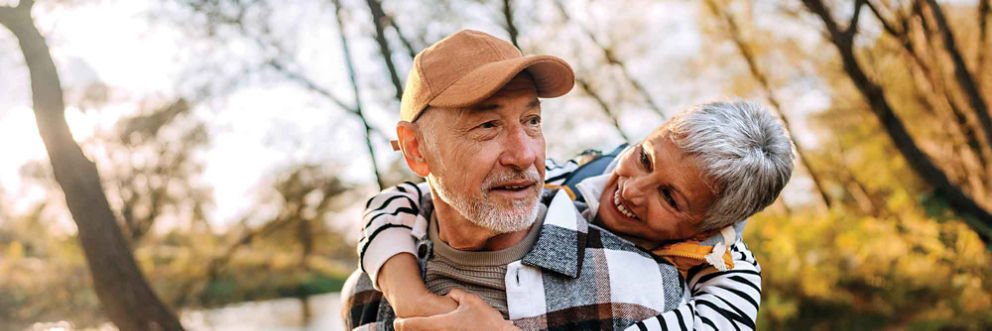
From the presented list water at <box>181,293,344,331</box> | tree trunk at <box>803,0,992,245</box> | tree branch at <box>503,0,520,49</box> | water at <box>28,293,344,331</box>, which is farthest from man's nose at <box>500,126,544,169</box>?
water at <box>28,293,344,331</box>

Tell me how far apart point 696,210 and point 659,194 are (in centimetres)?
12

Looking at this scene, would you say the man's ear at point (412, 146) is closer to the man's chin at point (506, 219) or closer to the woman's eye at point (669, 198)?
the man's chin at point (506, 219)

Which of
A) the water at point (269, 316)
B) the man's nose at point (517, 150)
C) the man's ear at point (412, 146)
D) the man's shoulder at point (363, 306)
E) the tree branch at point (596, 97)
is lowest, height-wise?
the man's shoulder at point (363, 306)

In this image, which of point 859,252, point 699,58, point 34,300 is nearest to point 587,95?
point 859,252

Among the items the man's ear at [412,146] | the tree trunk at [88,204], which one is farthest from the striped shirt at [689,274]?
the tree trunk at [88,204]

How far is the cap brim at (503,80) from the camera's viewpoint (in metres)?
1.79

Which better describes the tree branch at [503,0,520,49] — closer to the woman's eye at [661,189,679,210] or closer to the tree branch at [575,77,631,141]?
the tree branch at [575,77,631,141]

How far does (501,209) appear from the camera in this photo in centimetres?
189

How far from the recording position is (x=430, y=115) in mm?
2012

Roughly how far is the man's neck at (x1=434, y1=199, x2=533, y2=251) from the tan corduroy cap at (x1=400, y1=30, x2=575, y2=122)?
340 mm

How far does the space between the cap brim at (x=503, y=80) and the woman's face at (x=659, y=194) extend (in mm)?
361

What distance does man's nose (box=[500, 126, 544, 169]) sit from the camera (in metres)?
1.87

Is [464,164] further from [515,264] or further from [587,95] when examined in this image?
[587,95]

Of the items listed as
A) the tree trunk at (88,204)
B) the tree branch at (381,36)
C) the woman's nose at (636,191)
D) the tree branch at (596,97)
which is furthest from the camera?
the tree branch at (596,97)
